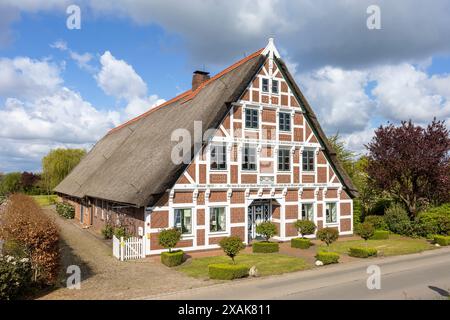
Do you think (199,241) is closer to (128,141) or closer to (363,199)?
(128,141)

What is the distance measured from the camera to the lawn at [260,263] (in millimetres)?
16930

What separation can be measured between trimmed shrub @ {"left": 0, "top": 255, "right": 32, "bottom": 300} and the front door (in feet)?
48.8

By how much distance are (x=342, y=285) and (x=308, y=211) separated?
12194 mm

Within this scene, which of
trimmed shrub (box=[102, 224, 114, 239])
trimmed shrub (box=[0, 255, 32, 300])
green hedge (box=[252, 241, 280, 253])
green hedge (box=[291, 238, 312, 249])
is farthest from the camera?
trimmed shrub (box=[102, 224, 114, 239])

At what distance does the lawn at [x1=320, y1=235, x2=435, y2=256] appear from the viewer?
22234 mm

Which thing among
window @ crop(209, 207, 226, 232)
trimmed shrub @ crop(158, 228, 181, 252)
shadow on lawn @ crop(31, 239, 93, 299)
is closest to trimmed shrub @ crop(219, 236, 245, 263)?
trimmed shrub @ crop(158, 228, 181, 252)

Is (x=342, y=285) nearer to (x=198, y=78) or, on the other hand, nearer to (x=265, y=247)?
(x=265, y=247)

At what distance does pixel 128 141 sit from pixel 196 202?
49.9ft

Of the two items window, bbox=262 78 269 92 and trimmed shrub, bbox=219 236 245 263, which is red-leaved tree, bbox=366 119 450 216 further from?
trimmed shrub, bbox=219 236 245 263

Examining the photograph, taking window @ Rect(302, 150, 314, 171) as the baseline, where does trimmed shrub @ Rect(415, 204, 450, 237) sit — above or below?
below

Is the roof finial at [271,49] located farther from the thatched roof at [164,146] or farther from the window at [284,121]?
the window at [284,121]

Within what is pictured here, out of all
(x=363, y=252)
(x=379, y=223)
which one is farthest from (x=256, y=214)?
(x=379, y=223)
